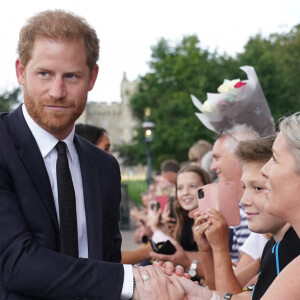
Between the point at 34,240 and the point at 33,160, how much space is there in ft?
1.16

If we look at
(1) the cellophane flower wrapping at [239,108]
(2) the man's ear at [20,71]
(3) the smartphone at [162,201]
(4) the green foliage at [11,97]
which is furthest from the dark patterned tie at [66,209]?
(4) the green foliage at [11,97]

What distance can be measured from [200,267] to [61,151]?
2.38 meters

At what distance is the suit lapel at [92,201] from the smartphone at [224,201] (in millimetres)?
1430

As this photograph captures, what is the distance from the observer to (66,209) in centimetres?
285

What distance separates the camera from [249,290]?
382 cm

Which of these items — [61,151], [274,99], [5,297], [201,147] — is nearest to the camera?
[5,297]

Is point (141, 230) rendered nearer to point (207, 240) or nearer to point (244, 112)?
point (244, 112)

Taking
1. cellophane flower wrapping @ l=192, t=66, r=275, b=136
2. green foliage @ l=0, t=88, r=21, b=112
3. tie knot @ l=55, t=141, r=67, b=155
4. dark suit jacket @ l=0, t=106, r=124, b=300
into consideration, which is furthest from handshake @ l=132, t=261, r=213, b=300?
green foliage @ l=0, t=88, r=21, b=112

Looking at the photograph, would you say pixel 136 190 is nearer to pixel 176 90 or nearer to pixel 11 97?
pixel 176 90

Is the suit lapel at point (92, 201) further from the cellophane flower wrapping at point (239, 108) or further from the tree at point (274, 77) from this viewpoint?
the tree at point (274, 77)

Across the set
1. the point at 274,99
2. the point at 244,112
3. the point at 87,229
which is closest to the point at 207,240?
the point at 244,112

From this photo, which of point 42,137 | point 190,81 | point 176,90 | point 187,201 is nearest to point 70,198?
point 42,137

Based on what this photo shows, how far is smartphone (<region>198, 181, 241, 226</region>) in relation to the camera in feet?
14.4

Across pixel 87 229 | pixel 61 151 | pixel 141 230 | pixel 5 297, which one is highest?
pixel 61 151
